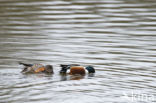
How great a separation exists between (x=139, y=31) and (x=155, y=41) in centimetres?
164

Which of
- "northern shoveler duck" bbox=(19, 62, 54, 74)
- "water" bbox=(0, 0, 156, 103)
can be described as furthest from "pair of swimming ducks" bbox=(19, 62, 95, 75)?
"water" bbox=(0, 0, 156, 103)

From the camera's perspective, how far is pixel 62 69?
13.8 metres

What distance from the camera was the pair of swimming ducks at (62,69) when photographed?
13594 millimetres

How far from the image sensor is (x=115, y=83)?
12.4m

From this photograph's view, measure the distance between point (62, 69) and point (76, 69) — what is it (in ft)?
1.24

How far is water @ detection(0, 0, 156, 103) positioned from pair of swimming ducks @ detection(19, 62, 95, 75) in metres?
0.19

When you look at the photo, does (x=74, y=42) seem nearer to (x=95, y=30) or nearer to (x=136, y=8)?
(x=95, y=30)

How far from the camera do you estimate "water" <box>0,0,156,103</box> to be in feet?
37.8

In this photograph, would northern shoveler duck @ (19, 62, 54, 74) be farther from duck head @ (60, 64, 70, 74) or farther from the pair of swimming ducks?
duck head @ (60, 64, 70, 74)

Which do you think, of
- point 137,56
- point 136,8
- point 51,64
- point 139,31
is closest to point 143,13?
point 136,8

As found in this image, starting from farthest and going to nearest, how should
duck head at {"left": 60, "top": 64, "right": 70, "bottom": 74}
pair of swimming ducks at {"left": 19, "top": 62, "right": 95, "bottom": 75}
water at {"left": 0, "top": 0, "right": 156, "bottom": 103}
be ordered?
1. duck head at {"left": 60, "top": 64, "right": 70, "bottom": 74}
2. pair of swimming ducks at {"left": 19, "top": 62, "right": 95, "bottom": 75}
3. water at {"left": 0, "top": 0, "right": 156, "bottom": 103}

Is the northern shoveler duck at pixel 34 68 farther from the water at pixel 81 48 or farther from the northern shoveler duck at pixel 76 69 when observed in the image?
the northern shoveler duck at pixel 76 69

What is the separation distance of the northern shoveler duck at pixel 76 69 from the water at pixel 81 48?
188mm

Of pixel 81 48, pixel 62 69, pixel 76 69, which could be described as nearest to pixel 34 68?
pixel 62 69
